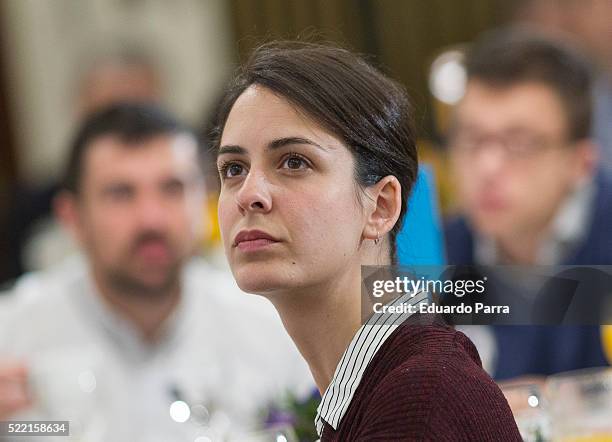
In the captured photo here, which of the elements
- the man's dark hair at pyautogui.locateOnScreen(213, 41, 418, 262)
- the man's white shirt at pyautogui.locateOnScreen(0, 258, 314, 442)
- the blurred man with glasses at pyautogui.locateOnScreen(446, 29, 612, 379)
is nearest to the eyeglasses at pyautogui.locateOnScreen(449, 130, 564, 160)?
the blurred man with glasses at pyautogui.locateOnScreen(446, 29, 612, 379)

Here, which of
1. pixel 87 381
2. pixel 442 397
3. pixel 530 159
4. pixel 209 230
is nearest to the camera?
pixel 442 397

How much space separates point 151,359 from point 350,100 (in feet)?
4.19

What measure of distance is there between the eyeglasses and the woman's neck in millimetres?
1137

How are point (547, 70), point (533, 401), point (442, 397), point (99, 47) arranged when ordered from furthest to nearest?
1. point (99, 47)
2. point (547, 70)
3. point (533, 401)
4. point (442, 397)

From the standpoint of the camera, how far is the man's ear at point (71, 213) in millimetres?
2242

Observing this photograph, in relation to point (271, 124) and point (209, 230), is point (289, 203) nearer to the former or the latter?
point (271, 124)

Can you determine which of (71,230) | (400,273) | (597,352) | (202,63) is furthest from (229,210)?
(202,63)

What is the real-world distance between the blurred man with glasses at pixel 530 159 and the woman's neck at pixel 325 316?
38.3 inches

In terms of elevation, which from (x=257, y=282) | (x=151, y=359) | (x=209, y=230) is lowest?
(x=151, y=359)

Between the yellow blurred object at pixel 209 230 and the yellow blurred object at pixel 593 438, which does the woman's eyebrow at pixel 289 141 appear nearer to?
the yellow blurred object at pixel 593 438

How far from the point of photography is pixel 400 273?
877mm

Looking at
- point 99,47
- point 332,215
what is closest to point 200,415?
point 332,215

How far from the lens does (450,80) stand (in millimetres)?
2238

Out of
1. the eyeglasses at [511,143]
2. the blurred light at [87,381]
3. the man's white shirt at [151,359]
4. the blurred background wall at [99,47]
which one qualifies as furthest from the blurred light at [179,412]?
the blurred background wall at [99,47]
